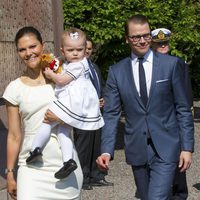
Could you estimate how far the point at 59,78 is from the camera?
14.0 ft

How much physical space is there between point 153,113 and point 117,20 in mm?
6020

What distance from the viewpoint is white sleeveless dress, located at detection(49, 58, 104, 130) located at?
4.23 meters

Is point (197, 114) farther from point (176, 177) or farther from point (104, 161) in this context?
point (104, 161)

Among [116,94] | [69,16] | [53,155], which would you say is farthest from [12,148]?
[69,16]

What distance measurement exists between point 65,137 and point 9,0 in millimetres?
2477

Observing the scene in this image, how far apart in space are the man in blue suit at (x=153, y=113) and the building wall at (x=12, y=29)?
1.68 m

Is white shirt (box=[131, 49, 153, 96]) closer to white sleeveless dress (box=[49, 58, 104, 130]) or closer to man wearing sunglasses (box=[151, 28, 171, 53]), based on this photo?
white sleeveless dress (box=[49, 58, 104, 130])

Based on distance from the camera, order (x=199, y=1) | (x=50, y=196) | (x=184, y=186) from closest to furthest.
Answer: (x=50, y=196) < (x=184, y=186) < (x=199, y=1)

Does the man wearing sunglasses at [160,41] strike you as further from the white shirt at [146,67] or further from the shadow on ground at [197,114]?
the shadow on ground at [197,114]

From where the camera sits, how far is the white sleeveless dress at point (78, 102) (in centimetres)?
423

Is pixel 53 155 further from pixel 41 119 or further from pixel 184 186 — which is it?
pixel 184 186

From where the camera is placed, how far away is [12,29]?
6.34m

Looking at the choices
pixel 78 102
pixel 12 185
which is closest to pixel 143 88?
pixel 78 102

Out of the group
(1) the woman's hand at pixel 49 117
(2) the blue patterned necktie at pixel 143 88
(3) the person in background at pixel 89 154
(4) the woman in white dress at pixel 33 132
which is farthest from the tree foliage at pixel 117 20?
(1) the woman's hand at pixel 49 117
